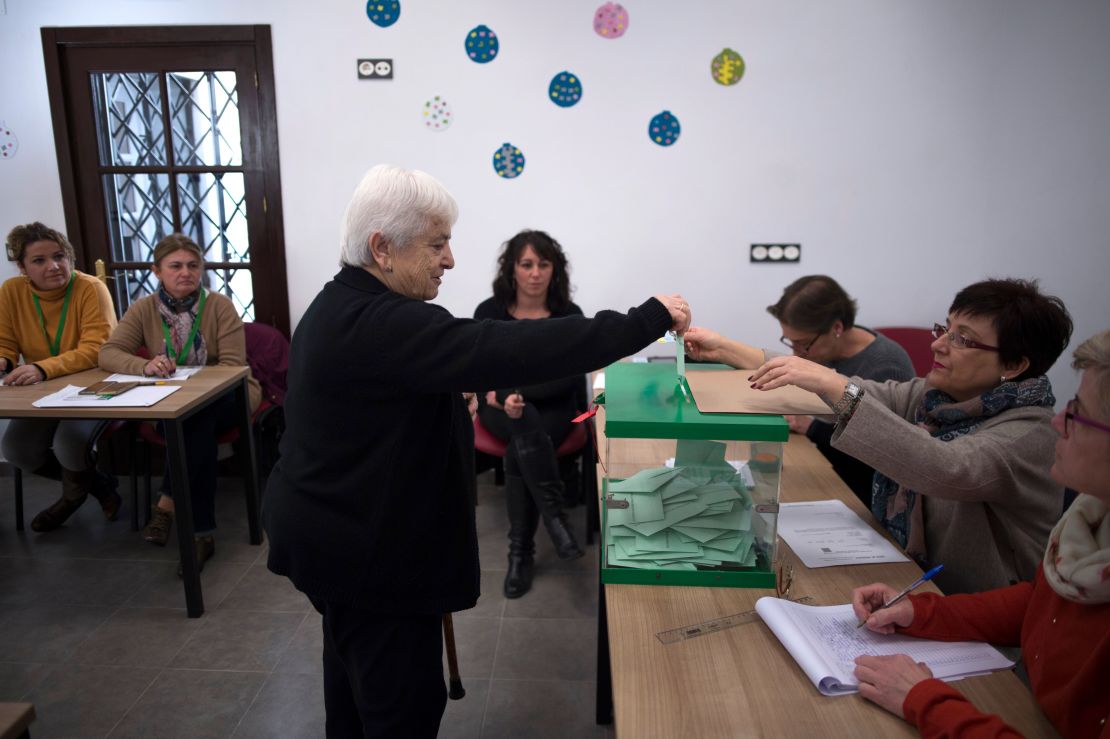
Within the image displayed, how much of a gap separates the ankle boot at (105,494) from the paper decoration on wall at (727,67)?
355cm

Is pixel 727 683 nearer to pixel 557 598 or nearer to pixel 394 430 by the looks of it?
pixel 394 430

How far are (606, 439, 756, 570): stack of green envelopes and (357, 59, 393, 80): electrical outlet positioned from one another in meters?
2.84

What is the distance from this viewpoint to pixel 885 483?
182 cm

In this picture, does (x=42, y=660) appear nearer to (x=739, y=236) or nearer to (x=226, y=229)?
(x=226, y=229)

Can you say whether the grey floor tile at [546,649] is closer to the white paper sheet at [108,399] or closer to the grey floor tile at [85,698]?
the grey floor tile at [85,698]

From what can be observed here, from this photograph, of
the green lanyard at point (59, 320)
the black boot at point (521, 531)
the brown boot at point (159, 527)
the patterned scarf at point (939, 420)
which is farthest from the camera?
the green lanyard at point (59, 320)

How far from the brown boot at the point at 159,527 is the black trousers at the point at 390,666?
2.15 meters

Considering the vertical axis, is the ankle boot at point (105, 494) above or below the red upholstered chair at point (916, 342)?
below

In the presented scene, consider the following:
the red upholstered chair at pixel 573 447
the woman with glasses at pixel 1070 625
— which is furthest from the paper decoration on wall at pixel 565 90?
the woman with glasses at pixel 1070 625

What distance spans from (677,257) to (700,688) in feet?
9.32

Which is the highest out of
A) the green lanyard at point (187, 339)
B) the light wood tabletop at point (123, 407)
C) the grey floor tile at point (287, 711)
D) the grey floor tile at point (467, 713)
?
the green lanyard at point (187, 339)

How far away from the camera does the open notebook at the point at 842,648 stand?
1.14 meters

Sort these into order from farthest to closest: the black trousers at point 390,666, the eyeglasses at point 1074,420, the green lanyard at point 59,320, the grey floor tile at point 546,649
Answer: the green lanyard at point 59,320 < the grey floor tile at point 546,649 < the black trousers at point 390,666 < the eyeglasses at point 1074,420

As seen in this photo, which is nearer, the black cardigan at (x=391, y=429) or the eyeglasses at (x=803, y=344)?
the black cardigan at (x=391, y=429)
